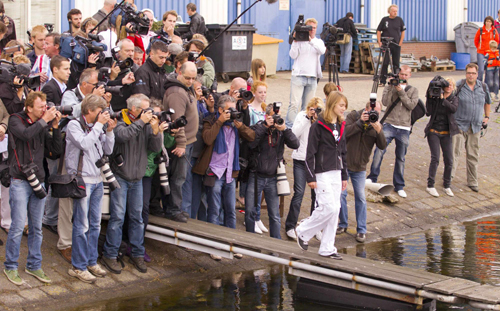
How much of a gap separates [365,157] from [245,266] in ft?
7.77

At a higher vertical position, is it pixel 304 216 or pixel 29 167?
pixel 29 167

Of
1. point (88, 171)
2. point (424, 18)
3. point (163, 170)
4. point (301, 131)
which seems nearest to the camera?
point (88, 171)

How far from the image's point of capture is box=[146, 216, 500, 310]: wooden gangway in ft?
22.4

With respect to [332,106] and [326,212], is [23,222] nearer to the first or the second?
[326,212]

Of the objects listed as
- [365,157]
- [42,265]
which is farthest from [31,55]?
[365,157]

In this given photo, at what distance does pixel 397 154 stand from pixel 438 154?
943mm

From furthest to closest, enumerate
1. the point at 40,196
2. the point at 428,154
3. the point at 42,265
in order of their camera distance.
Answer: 1. the point at 428,154
2. the point at 42,265
3. the point at 40,196

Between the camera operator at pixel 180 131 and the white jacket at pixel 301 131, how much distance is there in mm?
1422

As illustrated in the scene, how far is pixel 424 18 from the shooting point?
80.2 feet

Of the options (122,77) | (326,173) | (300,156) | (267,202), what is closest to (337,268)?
(326,173)

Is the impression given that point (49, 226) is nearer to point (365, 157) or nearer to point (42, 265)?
point (42, 265)

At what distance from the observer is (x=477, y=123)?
40.9 ft

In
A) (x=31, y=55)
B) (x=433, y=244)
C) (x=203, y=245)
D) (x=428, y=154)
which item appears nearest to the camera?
(x=203, y=245)

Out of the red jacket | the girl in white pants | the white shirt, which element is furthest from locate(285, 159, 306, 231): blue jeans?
the red jacket
